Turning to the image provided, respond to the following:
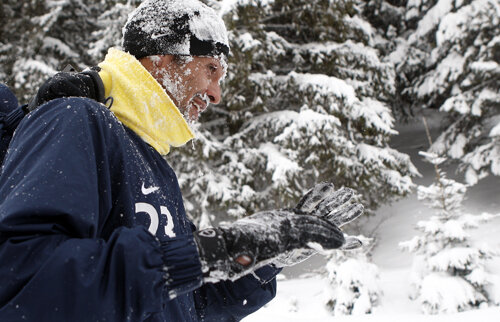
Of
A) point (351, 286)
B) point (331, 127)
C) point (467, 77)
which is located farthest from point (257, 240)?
point (467, 77)

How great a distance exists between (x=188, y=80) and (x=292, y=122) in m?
7.51

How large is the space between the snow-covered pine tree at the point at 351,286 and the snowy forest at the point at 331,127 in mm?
25

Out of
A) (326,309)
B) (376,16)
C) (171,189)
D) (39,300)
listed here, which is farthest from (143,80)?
(376,16)

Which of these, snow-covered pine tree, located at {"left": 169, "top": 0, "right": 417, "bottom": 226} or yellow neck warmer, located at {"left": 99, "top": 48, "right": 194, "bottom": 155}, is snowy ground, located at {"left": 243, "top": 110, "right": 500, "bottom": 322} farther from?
yellow neck warmer, located at {"left": 99, "top": 48, "right": 194, "bottom": 155}

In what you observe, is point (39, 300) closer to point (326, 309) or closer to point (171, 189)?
point (171, 189)

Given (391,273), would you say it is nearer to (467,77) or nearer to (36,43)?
(467,77)

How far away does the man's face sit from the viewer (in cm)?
167

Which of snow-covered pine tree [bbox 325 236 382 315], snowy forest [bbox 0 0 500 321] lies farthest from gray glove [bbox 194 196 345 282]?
snow-covered pine tree [bbox 325 236 382 315]

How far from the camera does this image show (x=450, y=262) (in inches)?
275

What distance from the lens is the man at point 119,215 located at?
830 millimetres

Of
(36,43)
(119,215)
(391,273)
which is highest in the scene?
(119,215)

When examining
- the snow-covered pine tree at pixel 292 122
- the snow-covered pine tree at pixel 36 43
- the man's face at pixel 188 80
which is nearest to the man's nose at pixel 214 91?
the man's face at pixel 188 80

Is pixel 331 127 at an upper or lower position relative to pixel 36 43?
upper

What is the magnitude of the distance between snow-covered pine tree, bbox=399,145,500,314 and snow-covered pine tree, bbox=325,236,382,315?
30.4 inches
